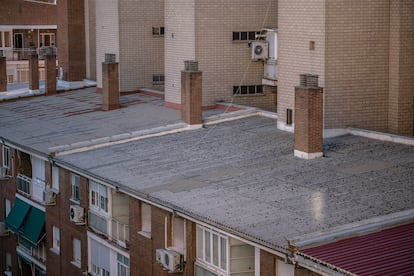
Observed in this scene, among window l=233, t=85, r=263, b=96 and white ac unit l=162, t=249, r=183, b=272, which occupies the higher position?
window l=233, t=85, r=263, b=96

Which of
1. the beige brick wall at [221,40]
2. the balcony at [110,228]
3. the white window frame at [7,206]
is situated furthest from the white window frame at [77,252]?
the beige brick wall at [221,40]

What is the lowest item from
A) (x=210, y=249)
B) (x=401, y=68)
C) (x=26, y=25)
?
(x=210, y=249)

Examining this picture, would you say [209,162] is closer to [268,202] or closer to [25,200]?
[268,202]

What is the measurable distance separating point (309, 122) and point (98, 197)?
8025 mm

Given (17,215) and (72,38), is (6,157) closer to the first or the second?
(17,215)

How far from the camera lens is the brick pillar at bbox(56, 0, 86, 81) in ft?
186

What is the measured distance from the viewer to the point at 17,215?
131 ft

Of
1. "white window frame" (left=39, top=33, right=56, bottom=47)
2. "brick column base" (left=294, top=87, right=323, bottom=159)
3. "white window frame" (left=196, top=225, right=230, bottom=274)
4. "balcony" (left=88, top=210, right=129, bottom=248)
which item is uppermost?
"white window frame" (left=39, top=33, right=56, bottom=47)

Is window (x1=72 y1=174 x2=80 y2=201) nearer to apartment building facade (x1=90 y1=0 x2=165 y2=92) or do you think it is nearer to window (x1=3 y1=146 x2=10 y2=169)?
window (x1=3 y1=146 x2=10 y2=169)

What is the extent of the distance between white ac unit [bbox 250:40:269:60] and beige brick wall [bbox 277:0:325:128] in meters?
6.13

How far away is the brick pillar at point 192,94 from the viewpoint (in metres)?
36.5

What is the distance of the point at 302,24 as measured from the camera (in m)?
33.0

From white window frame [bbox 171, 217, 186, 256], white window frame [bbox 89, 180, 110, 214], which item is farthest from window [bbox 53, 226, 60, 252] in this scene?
white window frame [bbox 171, 217, 186, 256]

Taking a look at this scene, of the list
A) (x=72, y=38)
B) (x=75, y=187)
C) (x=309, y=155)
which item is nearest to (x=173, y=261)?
(x=309, y=155)
